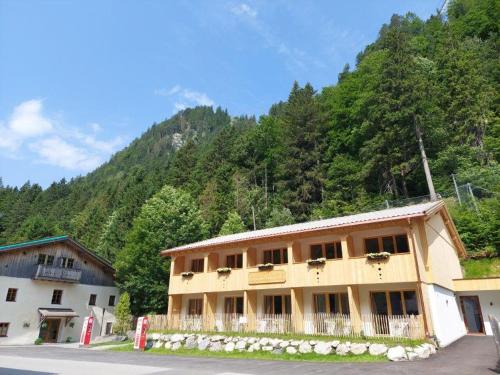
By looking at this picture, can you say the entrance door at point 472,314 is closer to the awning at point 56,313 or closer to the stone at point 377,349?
the stone at point 377,349

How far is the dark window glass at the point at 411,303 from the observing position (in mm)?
17406

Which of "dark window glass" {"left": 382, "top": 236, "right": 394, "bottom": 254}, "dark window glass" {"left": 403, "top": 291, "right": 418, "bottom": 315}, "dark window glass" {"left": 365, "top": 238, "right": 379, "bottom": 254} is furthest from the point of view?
"dark window glass" {"left": 365, "top": 238, "right": 379, "bottom": 254}

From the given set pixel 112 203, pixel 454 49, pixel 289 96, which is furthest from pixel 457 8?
pixel 112 203

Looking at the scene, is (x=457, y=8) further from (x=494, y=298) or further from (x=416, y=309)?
(x=416, y=309)

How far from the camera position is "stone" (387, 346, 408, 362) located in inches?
523

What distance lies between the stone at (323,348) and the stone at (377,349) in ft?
5.99

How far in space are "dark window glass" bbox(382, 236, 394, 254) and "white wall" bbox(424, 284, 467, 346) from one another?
266cm

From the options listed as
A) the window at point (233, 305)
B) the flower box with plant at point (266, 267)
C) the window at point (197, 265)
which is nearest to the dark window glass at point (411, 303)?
the flower box with plant at point (266, 267)

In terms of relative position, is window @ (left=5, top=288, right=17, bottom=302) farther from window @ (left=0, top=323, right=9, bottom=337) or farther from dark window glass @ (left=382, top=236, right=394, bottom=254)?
dark window glass @ (left=382, top=236, right=394, bottom=254)

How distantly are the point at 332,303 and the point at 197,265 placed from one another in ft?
38.8

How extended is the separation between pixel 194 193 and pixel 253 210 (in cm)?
1272

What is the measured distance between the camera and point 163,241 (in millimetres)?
35562

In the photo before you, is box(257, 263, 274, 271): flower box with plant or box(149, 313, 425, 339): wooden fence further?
box(257, 263, 274, 271): flower box with plant

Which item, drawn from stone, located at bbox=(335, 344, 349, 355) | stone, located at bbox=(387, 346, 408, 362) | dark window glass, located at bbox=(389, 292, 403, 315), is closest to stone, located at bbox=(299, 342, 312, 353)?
stone, located at bbox=(335, 344, 349, 355)
